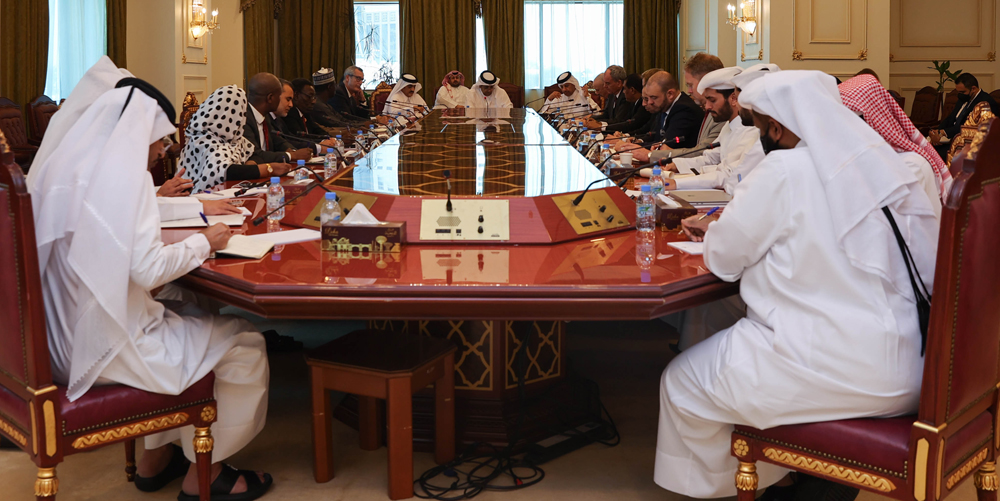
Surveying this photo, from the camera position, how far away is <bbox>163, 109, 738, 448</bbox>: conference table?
192cm

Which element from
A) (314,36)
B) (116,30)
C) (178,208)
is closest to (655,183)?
(178,208)

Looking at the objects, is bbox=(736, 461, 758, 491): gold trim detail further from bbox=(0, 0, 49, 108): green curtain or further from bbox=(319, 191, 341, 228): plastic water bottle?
bbox=(0, 0, 49, 108): green curtain

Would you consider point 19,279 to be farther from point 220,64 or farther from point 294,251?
point 220,64

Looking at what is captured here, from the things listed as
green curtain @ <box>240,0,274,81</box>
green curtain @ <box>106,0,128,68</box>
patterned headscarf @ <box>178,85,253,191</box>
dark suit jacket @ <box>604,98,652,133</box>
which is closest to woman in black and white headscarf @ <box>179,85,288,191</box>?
patterned headscarf @ <box>178,85,253,191</box>

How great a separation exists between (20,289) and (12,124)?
5616 mm

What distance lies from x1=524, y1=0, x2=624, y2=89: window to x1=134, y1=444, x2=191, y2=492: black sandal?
11.1m

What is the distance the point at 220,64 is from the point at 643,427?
9099mm

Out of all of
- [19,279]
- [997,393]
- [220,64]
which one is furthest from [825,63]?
[19,279]

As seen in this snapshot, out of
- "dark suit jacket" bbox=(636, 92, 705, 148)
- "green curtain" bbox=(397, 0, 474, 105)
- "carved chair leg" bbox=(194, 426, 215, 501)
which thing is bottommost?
"carved chair leg" bbox=(194, 426, 215, 501)

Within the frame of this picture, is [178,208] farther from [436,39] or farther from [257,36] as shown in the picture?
[436,39]

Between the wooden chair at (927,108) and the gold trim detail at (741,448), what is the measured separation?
29.6 ft

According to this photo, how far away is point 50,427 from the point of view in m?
1.82

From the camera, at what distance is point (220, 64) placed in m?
10.6

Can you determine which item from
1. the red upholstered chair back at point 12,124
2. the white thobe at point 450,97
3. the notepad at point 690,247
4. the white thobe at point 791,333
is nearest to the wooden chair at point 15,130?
the red upholstered chair back at point 12,124
